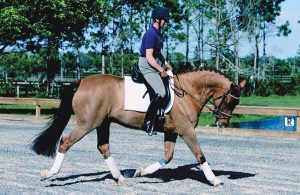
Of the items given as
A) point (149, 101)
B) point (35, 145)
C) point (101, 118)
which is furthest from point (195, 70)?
point (35, 145)

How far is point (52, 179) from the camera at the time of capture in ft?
29.5

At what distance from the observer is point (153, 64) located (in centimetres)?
825

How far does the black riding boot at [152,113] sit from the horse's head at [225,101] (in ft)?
3.42

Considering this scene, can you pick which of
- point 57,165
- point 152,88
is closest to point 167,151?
point 152,88

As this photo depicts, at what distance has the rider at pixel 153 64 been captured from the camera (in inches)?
328

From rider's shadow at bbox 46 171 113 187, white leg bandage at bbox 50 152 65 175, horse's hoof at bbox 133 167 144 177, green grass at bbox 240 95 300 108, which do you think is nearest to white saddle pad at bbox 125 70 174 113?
horse's hoof at bbox 133 167 144 177

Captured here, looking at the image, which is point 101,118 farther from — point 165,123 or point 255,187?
point 255,187

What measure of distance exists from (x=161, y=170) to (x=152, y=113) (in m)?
2.14

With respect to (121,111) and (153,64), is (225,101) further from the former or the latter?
(121,111)

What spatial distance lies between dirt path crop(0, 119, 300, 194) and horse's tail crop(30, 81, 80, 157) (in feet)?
1.70

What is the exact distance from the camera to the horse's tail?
29.1 ft

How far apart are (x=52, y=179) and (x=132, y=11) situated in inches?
Answer: 1954

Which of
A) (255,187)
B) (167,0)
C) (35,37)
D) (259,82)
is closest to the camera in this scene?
(255,187)

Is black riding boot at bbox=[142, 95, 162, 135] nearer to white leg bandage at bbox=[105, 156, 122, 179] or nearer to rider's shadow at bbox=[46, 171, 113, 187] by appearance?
white leg bandage at bbox=[105, 156, 122, 179]
